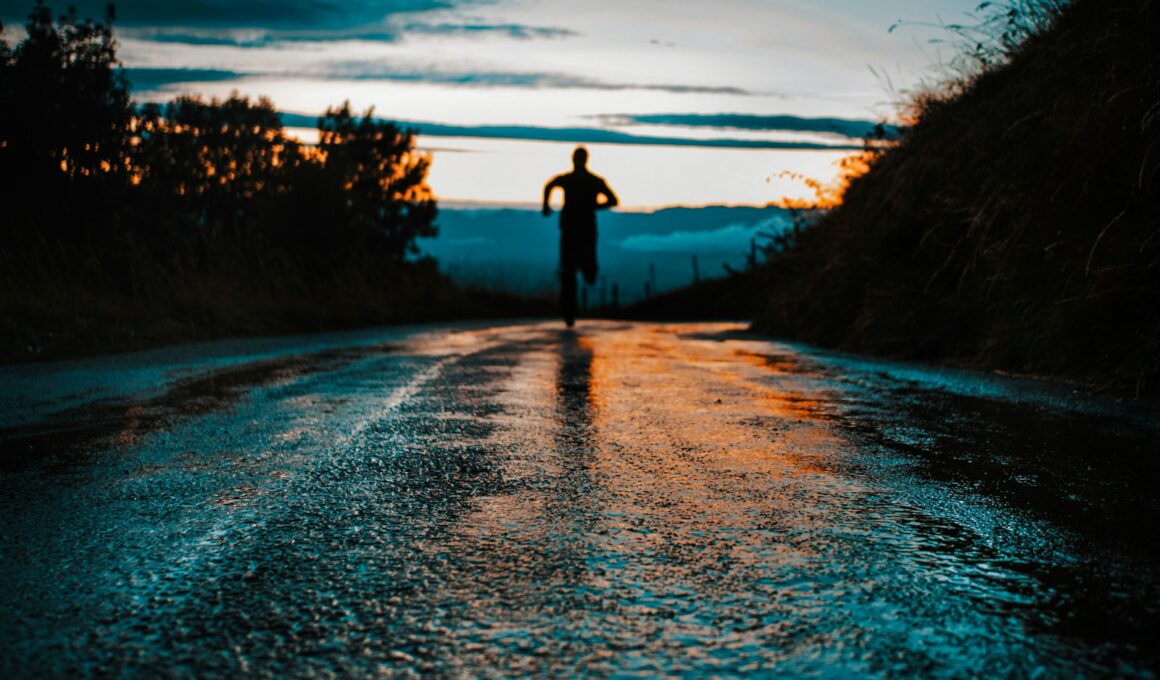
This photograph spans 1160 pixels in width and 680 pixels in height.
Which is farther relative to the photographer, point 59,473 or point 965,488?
point 59,473

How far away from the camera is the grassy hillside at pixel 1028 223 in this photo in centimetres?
766

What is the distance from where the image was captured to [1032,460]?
4.97 m

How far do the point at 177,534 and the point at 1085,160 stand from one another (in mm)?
7181

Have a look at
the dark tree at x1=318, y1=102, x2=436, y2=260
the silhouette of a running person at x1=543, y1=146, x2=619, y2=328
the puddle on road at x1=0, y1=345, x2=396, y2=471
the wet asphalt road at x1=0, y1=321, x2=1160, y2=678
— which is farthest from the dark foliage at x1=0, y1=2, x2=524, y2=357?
the dark tree at x1=318, y1=102, x2=436, y2=260

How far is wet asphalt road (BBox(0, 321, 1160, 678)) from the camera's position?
257 centimetres

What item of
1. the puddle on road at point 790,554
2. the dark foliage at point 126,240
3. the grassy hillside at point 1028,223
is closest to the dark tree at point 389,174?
the dark foliage at point 126,240

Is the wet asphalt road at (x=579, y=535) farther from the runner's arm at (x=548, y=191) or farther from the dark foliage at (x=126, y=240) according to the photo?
the runner's arm at (x=548, y=191)

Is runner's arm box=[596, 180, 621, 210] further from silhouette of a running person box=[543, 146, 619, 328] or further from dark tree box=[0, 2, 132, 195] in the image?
dark tree box=[0, 2, 132, 195]

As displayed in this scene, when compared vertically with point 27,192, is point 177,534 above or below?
below

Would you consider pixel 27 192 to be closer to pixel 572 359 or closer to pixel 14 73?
pixel 14 73

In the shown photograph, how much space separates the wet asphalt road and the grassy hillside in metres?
0.91

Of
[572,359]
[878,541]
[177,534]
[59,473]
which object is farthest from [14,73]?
[878,541]

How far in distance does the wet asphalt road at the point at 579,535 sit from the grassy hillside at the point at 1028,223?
91 cm

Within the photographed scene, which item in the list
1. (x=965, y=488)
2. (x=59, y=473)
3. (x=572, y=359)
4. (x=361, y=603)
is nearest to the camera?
(x=361, y=603)
